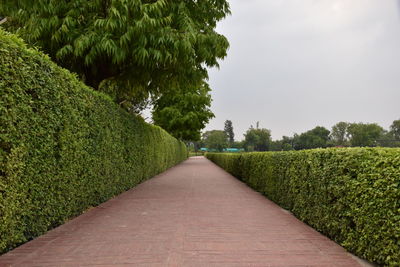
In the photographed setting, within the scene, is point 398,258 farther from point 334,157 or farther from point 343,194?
point 334,157

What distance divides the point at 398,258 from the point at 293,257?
1243 mm

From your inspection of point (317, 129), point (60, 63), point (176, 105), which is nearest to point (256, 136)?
point (317, 129)

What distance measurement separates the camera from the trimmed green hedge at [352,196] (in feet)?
10.4

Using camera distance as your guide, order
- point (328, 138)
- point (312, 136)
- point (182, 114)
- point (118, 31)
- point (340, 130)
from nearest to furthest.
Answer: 1. point (118, 31)
2. point (182, 114)
3. point (312, 136)
4. point (328, 138)
5. point (340, 130)

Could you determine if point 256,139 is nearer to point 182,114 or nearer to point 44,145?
point 182,114

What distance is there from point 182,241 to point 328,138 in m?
76.1

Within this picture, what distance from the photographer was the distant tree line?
57.8m

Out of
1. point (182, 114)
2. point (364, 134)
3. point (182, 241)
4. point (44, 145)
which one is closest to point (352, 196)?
point (182, 241)

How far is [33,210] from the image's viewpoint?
429cm

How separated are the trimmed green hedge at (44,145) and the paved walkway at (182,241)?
428mm

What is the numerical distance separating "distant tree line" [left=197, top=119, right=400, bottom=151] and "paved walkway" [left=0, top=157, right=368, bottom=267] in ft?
92.8

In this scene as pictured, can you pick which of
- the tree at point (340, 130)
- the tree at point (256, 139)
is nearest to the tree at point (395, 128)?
the tree at point (340, 130)

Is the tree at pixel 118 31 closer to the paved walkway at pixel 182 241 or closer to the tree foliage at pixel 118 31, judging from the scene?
the tree foliage at pixel 118 31

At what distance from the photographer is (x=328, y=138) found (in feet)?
236
